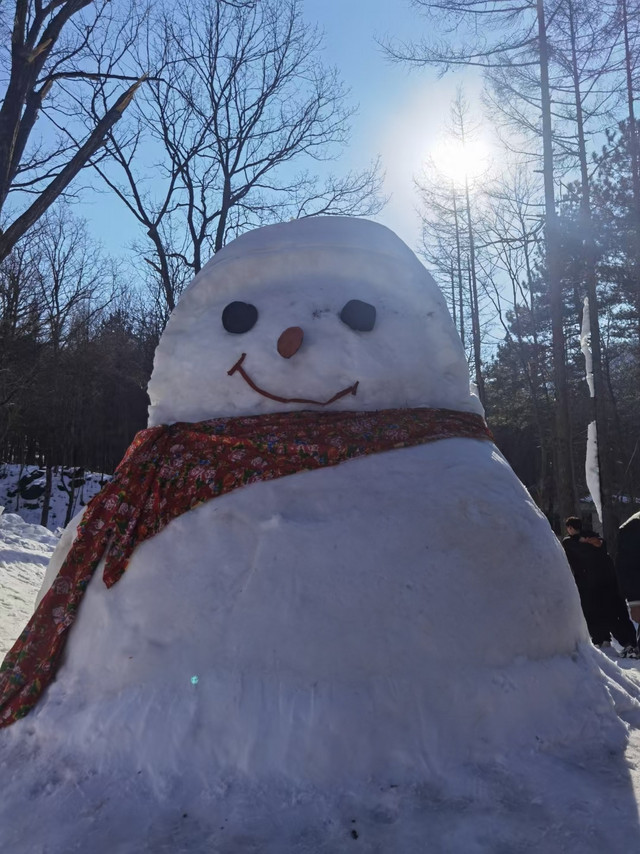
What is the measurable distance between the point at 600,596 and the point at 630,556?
94.9 inches

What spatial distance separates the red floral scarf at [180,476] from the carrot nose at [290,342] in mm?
302

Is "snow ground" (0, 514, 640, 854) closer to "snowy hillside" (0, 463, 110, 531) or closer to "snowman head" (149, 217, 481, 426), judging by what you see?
"snowman head" (149, 217, 481, 426)

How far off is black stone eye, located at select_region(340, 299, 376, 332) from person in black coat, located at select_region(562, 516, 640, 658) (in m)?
4.11

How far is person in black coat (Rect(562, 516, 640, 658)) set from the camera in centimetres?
586

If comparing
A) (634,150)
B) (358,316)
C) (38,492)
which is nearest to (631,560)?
(358,316)

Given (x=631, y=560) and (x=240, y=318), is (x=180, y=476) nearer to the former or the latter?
(x=240, y=318)

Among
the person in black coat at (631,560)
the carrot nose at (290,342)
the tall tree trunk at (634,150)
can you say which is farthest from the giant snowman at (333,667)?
the tall tree trunk at (634,150)

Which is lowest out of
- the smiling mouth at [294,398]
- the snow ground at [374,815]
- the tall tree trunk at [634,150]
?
the snow ground at [374,815]

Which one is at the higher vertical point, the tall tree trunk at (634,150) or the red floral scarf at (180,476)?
the tall tree trunk at (634,150)

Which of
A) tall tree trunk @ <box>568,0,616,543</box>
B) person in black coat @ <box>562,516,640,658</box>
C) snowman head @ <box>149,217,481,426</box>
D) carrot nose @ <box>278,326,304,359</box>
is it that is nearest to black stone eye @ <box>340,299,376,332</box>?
snowman head @ <box>149,217,481,426</box>

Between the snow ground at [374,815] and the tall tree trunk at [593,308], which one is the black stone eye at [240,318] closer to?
the snow ground at [374,815]

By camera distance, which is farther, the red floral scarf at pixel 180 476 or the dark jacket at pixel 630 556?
Result: the dark jacket at pixel 630 556

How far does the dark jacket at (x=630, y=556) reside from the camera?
3.79 metres

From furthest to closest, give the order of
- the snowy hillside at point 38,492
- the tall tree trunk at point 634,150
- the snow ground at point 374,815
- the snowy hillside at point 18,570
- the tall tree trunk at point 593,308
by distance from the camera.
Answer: the snowy hillside at point 38,492
the tall tree trunk at point 634,150
the tall tree trunk at point 593,308
the snowy hillside at point 18,570
the snow ground at point 374,815
